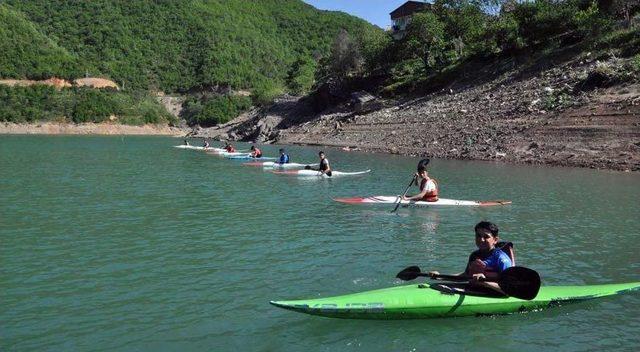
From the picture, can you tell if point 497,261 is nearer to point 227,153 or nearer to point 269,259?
point 269,259

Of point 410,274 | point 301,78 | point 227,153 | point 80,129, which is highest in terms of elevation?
point 301,78

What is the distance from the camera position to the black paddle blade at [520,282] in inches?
Answer: 319

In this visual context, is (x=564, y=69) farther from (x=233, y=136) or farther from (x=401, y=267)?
(x=233, y=136)

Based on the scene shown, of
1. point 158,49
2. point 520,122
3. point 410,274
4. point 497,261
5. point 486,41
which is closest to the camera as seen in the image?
point 497,261

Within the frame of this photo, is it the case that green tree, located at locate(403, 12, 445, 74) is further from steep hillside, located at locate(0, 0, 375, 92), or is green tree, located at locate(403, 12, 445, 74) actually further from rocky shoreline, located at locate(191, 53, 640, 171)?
steep hillside, located at locate(0, 0, 375, 92)

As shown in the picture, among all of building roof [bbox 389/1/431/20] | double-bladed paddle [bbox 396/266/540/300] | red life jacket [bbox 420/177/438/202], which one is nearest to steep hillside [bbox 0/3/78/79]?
building roof [bbox 389/1/431/20]

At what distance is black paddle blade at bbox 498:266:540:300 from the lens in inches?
319

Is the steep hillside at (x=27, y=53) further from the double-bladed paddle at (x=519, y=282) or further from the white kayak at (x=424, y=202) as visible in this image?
the double-bladed paddle at (x=519, y=282)

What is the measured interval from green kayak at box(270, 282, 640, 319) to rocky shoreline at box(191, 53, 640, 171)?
22658 mm

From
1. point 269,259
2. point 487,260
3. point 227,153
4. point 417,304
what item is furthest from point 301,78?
point 417,304

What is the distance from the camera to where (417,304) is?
313 inches

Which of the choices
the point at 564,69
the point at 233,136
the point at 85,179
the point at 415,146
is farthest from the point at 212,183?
the point at 233,136

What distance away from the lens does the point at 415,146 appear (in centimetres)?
4134

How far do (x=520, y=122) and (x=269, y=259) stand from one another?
28.9 meters
